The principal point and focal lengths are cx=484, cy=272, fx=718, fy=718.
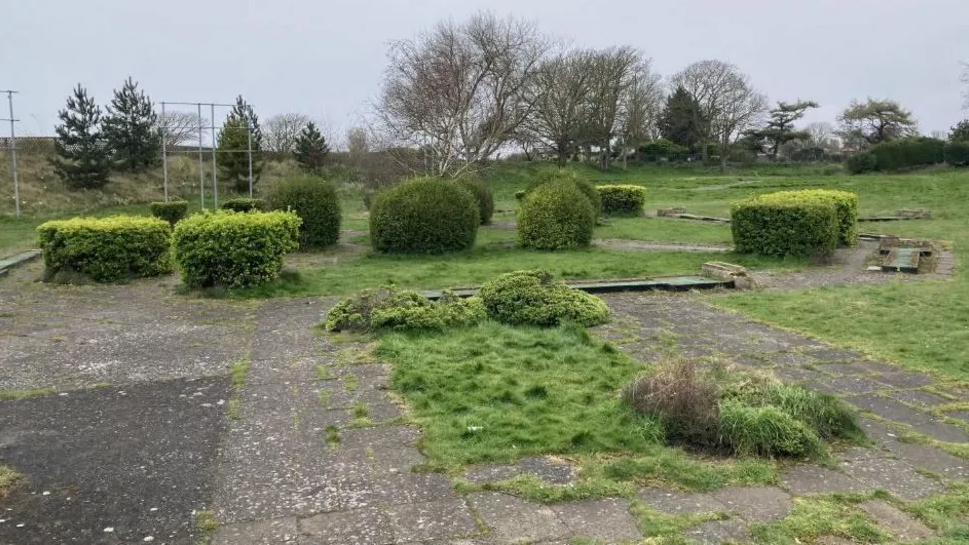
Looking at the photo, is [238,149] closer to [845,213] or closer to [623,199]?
[623,199]

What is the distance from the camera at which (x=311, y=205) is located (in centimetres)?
1381

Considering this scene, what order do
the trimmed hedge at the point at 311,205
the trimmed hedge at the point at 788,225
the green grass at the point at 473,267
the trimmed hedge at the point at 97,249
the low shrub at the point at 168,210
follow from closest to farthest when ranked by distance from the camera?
the green grass at the point at 473,267, the trimmed hedge at the point at 97,249, the trimmed hedge at the point at 788,225, the trimmed hedge at the point at 311,205, the low shrub at the point at 168,210

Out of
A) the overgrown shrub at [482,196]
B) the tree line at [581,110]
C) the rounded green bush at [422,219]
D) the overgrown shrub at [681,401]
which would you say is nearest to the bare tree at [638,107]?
the tree line at [581,110]

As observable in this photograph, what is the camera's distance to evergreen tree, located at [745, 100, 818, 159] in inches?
1933

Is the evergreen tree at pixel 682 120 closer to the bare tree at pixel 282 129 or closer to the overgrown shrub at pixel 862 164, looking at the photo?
the overgrown shrub at pixel 862 164

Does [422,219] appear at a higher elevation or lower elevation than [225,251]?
higher

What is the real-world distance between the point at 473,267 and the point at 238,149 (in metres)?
18.8

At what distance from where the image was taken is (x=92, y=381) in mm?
5020

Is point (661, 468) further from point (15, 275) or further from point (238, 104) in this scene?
point (238, 104)

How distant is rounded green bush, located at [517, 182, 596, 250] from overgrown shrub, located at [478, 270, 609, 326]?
253 inches

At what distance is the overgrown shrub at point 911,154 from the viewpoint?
35.3 metres

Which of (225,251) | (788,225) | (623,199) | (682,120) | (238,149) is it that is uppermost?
(682,120)

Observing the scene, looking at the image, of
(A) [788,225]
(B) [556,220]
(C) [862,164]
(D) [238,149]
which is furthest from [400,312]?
(C) [862,164]

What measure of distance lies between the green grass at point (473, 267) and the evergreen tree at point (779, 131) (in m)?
40.3
